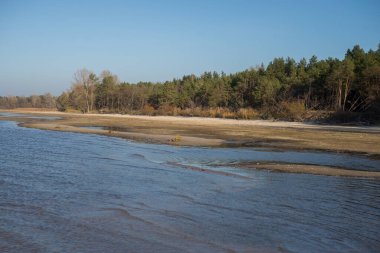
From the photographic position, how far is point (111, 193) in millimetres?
11742

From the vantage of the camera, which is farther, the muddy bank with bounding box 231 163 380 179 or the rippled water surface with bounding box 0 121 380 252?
the muddy bank with bounding box 231 163 380 179

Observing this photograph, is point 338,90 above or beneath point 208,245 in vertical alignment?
above

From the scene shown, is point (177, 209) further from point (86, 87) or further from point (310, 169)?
point (86, 87)

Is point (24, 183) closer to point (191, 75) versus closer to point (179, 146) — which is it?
point (179, 146)

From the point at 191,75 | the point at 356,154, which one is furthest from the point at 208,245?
the point at 191,75

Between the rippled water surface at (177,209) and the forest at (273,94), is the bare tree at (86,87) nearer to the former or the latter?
the forest at (273,94)

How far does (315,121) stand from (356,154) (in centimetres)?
2895

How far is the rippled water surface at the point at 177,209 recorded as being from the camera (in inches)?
301

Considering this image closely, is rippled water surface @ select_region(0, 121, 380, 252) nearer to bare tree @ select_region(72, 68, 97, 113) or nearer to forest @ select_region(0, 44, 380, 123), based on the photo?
forest @ select_region(0, 44, 380, 123)

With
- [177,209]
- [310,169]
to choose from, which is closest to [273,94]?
[310,169]

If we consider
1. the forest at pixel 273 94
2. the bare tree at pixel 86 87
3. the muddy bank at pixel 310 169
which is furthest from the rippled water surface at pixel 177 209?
the bare tree at pixel 86 87

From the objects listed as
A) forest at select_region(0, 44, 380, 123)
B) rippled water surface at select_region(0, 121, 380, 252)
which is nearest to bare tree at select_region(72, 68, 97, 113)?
forest at select_region(0, 44, 380, 123)

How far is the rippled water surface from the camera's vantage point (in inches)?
301

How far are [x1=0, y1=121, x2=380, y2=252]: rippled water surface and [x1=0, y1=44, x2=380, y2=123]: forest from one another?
114 ft
